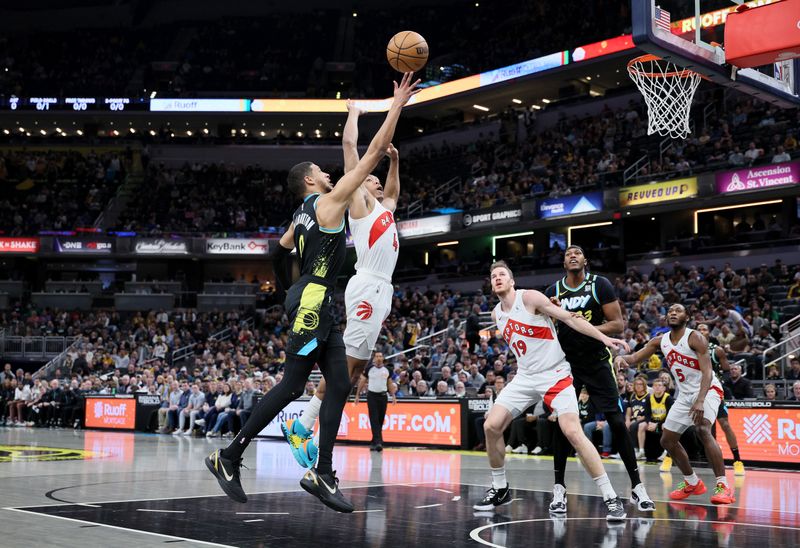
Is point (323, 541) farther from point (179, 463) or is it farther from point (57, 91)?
point (57, 91)

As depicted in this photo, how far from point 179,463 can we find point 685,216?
2636cm

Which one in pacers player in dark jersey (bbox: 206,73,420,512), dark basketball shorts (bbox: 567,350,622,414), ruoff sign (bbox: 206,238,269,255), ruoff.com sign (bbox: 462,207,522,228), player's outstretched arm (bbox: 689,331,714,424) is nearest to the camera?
pacers player in dark jersey (bbox: 206,73,420,512)

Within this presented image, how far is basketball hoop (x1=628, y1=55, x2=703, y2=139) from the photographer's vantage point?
48.2 feet

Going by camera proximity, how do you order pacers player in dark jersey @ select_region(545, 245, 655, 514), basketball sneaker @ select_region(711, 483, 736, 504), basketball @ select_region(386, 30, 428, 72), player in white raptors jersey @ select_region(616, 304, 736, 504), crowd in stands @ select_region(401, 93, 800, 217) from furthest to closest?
1. crowd in stands @ select_region(401, 93, 800, 217)
2. player in white raptors jersey @ select_region(616, 304, 736, 504)
3. basketball sneaker @ select_region(711, 483, 736, 504)
4. pacers player in dark jersey @ select_region(545, 245, 655, 514)
5. basketball @ select_region(386, 30, 428, 72)

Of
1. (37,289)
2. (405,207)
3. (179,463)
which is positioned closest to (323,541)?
(179,463)

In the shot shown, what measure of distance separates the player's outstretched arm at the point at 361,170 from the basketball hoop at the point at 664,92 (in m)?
Answer: 9.47

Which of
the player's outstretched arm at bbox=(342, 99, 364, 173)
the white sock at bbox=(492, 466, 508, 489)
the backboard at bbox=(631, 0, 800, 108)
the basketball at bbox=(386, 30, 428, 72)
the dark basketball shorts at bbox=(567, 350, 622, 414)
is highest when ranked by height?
the backboard at bbox=(631, 0, 800, 108)

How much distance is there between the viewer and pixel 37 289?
46.2 metres

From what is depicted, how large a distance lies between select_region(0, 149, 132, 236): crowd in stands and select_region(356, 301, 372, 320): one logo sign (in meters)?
40.2

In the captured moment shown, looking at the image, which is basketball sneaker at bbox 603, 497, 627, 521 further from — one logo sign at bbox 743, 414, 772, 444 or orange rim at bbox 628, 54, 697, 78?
orange rim at bbox 628, 54, 697, 78

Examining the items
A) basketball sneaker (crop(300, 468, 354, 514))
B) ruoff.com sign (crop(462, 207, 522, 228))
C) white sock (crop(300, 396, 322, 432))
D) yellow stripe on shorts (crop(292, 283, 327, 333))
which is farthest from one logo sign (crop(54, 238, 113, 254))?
basketball sneaker (crop(300, 468, 354, 514))

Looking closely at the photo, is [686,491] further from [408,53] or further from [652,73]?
[652,73]

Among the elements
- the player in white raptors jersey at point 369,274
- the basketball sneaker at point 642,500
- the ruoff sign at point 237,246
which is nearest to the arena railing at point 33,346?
the ruoff sign at point 237,246

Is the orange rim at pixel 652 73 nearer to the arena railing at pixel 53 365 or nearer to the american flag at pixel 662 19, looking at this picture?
the american flag at pixel 662 19
